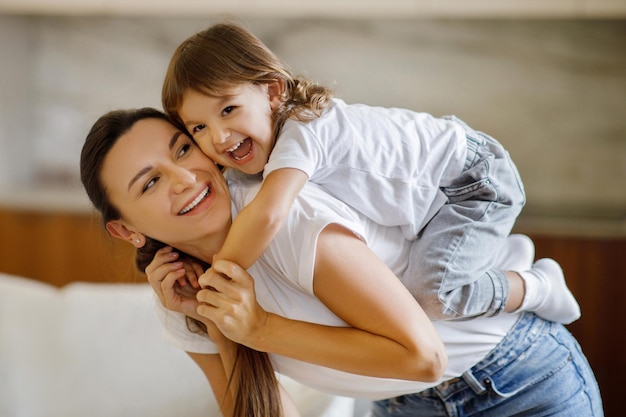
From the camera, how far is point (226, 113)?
1095mm

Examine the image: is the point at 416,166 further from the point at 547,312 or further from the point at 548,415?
the point at 548,415

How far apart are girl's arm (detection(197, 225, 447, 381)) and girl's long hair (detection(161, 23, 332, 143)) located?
0.23 metres

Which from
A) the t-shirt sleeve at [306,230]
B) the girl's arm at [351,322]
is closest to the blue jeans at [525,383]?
the girl's arm at [351,322]

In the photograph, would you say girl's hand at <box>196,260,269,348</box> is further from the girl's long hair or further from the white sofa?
the white sofa

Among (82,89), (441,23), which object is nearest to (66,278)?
(82,89)

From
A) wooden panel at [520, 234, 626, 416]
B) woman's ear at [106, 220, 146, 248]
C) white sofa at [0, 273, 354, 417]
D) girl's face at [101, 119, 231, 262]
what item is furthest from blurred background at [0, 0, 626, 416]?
girl's face at [101, 119, 231, 262]

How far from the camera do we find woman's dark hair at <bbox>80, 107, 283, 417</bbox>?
3.61 ft

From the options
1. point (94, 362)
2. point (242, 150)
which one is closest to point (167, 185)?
point (242, 150)

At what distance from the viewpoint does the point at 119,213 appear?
3.71 feet

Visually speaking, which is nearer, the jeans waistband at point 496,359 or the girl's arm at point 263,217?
the girl's arm at point 263,217

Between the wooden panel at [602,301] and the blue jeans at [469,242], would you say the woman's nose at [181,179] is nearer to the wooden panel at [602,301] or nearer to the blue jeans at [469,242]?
the blue jeans at [469,242]

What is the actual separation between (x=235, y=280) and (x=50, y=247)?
174 centimetres

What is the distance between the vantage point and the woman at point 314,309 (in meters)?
0.96

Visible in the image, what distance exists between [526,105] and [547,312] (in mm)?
1247
